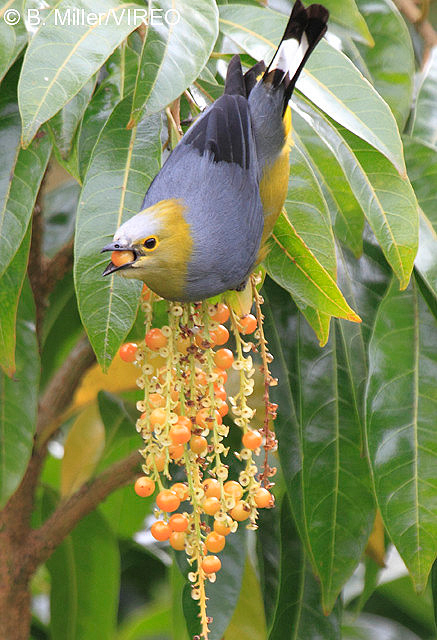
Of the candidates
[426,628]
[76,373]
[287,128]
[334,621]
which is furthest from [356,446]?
A: [426,628]

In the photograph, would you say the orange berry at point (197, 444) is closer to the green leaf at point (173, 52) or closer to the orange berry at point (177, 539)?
the orange berry at point (177, 539)

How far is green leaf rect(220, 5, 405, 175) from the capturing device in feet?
2.69

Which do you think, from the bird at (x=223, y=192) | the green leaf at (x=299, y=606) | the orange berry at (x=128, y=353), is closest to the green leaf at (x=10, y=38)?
the bird at (x=223, y=192)

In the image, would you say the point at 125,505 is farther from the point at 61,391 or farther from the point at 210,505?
the point at 210,505

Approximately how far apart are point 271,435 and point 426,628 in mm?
1273

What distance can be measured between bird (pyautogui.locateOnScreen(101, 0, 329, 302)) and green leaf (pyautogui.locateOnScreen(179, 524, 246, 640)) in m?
0.45

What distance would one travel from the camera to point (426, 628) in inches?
74.4

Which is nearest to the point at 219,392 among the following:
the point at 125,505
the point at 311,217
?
the point at 311,217

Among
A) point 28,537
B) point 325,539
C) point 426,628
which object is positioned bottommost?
point 426,628

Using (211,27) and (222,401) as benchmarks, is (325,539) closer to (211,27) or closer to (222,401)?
(222,401)

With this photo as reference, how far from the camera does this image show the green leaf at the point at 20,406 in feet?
3.86

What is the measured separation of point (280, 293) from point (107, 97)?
0.36m

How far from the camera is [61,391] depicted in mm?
1471

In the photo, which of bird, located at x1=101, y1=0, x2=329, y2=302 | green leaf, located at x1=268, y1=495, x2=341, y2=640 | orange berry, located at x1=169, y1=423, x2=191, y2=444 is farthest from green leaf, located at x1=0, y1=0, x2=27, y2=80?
green leaf, located at x1=268, y1=495, x2=341, y2=640
